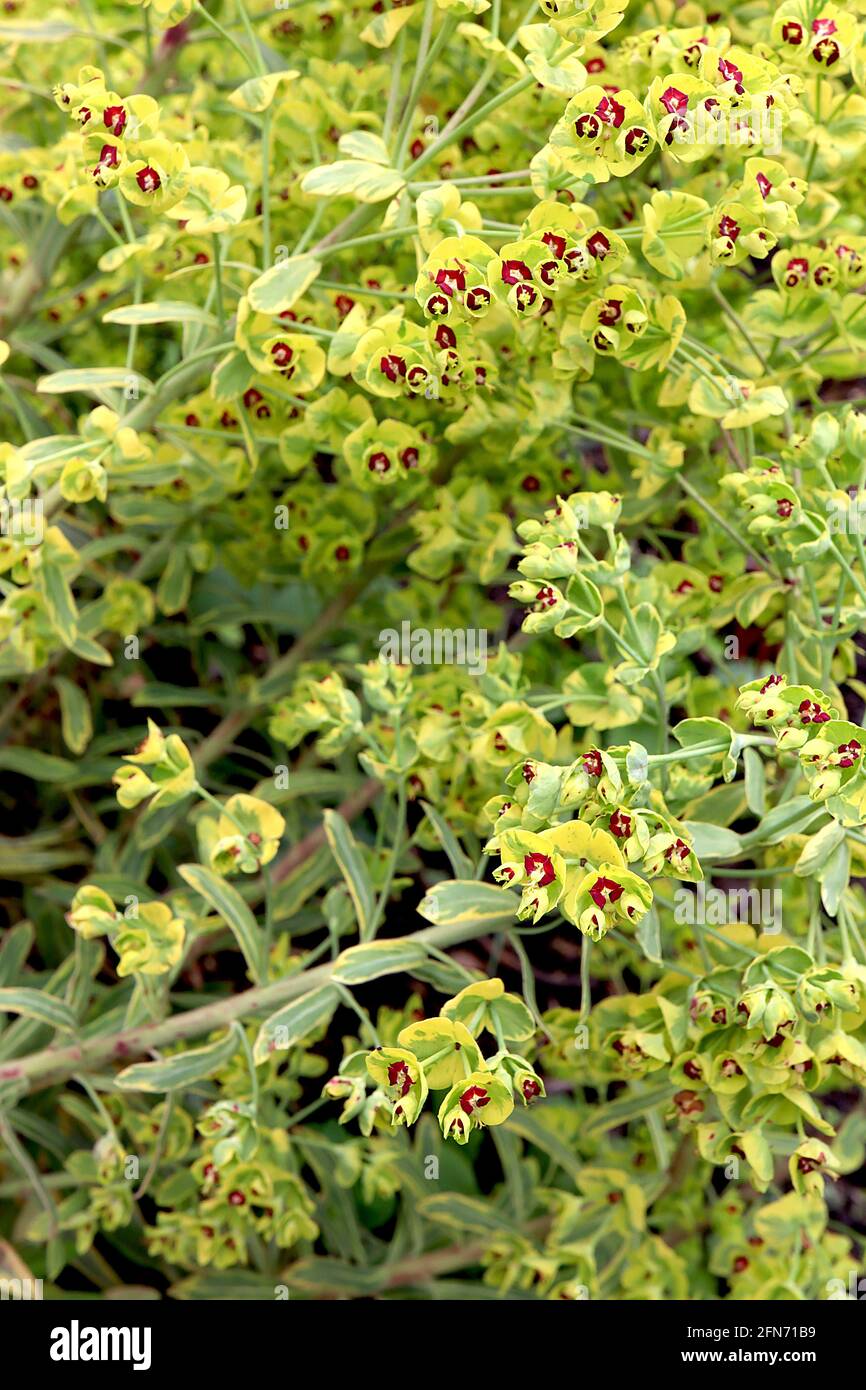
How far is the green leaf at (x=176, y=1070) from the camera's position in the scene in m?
1.12

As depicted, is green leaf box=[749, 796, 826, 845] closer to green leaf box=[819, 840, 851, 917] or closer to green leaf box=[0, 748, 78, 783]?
green leaf box=[819, 840, 851, 917]

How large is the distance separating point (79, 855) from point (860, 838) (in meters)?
0.99

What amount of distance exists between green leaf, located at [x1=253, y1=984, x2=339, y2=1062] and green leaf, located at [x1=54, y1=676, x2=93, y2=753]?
21.2 inches

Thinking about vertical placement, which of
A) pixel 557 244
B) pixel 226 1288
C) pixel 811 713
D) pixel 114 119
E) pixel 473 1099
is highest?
pixel 114 119

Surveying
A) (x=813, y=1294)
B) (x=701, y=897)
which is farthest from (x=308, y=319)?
(x=813, y=1294)

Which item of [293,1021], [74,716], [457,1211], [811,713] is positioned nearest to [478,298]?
[811,713]

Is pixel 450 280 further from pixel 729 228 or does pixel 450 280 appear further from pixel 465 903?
pixel 465 903

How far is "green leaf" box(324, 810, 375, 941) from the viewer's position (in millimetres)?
1149

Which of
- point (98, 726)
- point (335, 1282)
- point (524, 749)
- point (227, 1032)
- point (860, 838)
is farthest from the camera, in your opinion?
point (98, 726)

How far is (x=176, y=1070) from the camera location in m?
1.13

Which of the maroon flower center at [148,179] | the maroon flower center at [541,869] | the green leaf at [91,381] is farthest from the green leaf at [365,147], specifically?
the maroon flower center at [541,869]

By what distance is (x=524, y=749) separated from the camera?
105cm

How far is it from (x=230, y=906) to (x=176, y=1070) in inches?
5.8
